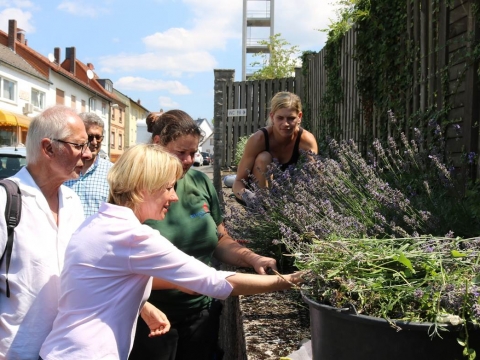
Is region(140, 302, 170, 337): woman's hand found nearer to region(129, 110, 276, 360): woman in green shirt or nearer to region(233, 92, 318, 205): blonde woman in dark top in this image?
region(129, 110, 276, 360): woman in green shirt

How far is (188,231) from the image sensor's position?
290cm

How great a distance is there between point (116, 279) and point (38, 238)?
20.2 inches

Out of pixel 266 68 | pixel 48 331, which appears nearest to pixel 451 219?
pixel 48 331

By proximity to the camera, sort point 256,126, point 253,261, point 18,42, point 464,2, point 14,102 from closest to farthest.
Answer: point 253,261 → point 464,2 → point 256,126 → point 14,102 → point 18,42

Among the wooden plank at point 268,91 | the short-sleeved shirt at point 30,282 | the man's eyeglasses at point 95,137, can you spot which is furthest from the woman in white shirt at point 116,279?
the wooden plank at point 268,91

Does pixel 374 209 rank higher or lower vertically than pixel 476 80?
lower

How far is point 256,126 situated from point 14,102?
959 inches

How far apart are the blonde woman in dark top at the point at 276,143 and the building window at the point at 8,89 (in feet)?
102

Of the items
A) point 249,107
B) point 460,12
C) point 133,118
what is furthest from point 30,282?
point 133,118

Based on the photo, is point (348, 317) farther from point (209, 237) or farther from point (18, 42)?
point (18, 42)

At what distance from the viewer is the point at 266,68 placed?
21.4m

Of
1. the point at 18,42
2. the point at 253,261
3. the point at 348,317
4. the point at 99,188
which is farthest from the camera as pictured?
the point at 18,42

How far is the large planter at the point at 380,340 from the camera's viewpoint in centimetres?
139

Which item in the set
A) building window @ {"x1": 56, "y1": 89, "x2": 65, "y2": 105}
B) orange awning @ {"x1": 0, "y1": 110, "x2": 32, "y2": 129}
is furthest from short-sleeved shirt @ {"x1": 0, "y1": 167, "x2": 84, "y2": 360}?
building window @ {"x1": 56, "y1": 89, "x2": 65, "y2": 105}
